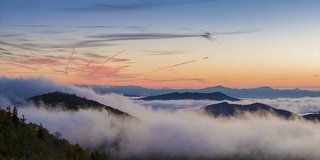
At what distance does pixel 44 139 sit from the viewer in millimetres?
93125

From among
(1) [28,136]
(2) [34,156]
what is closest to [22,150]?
(2) [34,156]

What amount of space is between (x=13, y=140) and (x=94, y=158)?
39.0 m

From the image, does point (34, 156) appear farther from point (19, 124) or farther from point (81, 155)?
point (81, 155)

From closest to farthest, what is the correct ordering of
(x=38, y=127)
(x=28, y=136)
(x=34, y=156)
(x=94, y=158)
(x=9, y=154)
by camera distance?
(x=9, y=154) → (x=34, y=156) → (x=28, y=136) → (x=38, y=127) → (x=94, y=158)

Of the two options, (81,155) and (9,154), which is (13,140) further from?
(81,155)

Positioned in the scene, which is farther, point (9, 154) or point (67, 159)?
point (67, 159)

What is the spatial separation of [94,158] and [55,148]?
57.7ft

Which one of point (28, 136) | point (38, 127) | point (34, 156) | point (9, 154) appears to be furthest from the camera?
point (38, 127)

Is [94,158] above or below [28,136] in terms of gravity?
below

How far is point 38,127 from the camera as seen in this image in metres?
103

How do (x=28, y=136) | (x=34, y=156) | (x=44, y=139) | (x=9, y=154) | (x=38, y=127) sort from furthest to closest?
(x=38, y=127) → (x=44, y=139) → (x=28, y=136) → (x=34, y=156) → (x=9, y=154)

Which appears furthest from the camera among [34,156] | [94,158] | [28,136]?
[94,158]

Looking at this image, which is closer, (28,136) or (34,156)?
(34,156)

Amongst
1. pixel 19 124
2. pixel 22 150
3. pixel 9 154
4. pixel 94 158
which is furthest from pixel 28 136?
pixel 94 158
